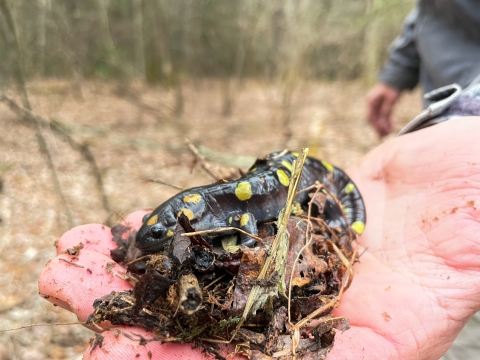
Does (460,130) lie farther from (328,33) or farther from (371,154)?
(328,33)

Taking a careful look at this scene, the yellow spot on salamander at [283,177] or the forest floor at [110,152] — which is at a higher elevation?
the yellow spot on salamander at [283,177]

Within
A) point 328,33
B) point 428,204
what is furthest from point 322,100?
point 428,204

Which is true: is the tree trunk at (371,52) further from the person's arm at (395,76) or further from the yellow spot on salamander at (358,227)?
the yellow spot on salamander at (358,227)

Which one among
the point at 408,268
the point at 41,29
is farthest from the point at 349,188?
the point at 41,29

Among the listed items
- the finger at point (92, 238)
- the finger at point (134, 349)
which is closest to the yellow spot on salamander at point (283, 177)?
the finger at point (92, 238)

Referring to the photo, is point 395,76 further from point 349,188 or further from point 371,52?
point 371,52

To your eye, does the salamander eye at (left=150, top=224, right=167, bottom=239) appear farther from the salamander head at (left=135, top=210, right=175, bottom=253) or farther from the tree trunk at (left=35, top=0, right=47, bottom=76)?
the tree trunk at (left=35, top=0, right=47, bottom=76)
